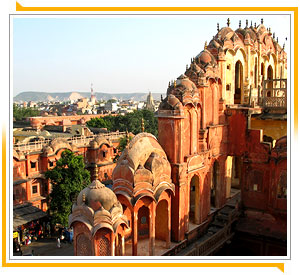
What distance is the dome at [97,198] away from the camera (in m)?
11.9

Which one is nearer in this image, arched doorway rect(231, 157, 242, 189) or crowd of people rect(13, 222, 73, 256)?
crowd of people rect(13, 222, 73, 256)

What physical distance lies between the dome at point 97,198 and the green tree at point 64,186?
13.3m

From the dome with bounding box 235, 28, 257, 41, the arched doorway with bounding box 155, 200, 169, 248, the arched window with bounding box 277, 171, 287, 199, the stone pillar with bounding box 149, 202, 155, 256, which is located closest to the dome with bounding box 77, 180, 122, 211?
the stone pillar with bounding box 149, 202, 155, 256

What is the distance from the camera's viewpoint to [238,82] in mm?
24094

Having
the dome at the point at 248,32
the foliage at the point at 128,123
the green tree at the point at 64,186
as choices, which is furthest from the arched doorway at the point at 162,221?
the foliage at the point at 128,123

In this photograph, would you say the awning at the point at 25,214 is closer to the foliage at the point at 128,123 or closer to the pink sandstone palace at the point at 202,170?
the pink sandstone palace at the point at 202,170

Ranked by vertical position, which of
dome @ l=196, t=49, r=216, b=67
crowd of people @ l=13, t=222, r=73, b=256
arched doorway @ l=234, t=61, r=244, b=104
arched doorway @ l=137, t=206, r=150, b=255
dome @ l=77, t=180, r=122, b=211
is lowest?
crowd of people @ l=13, t=222, r=73, b=256

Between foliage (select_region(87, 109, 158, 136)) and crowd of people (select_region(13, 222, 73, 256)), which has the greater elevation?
foliage (select_region(87, 109, 158, 136))

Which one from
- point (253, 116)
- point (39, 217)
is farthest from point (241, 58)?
point (39, 217)

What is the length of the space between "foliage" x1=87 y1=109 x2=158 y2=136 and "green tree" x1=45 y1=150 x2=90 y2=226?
36.7 m

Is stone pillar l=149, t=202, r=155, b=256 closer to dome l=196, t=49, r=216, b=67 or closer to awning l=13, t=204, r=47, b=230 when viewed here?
dome l=196, t=49, r=216, b=67

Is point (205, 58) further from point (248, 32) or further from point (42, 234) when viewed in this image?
point (42, 234)

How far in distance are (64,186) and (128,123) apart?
41.4 meters

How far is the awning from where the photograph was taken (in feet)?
81.8
